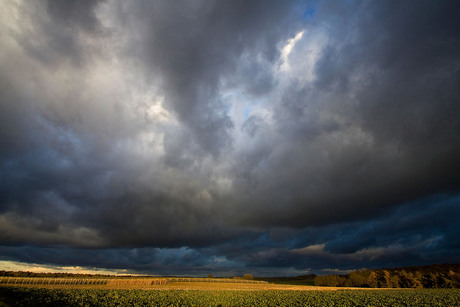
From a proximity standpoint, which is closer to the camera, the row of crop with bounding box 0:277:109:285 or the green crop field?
the green crop field

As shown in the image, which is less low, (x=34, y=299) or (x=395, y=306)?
(x=34, y=299)

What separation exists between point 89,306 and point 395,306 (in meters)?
63.7

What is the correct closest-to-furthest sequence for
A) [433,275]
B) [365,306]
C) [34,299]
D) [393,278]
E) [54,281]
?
[34,299] → [365,306] → [54,281] → [433,275] → [393,278]

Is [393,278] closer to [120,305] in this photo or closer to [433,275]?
[433,275]

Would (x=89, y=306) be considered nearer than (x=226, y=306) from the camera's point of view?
Yes

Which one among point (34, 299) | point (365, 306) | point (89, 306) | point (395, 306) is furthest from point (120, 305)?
point (395, 306)

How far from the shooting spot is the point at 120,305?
4438 cm

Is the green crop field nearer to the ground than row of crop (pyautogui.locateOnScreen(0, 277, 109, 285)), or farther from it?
nearer to the ground

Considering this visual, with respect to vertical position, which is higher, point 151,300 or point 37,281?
point 37,281

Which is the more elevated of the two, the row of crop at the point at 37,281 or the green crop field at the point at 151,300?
the row of crop at the point at 37,281

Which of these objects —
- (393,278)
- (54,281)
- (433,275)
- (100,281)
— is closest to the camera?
(54,281)

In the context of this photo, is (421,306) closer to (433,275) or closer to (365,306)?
(365,306)

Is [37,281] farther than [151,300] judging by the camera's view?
Yes

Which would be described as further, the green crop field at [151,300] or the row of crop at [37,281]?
the row of crop at [37,281]
